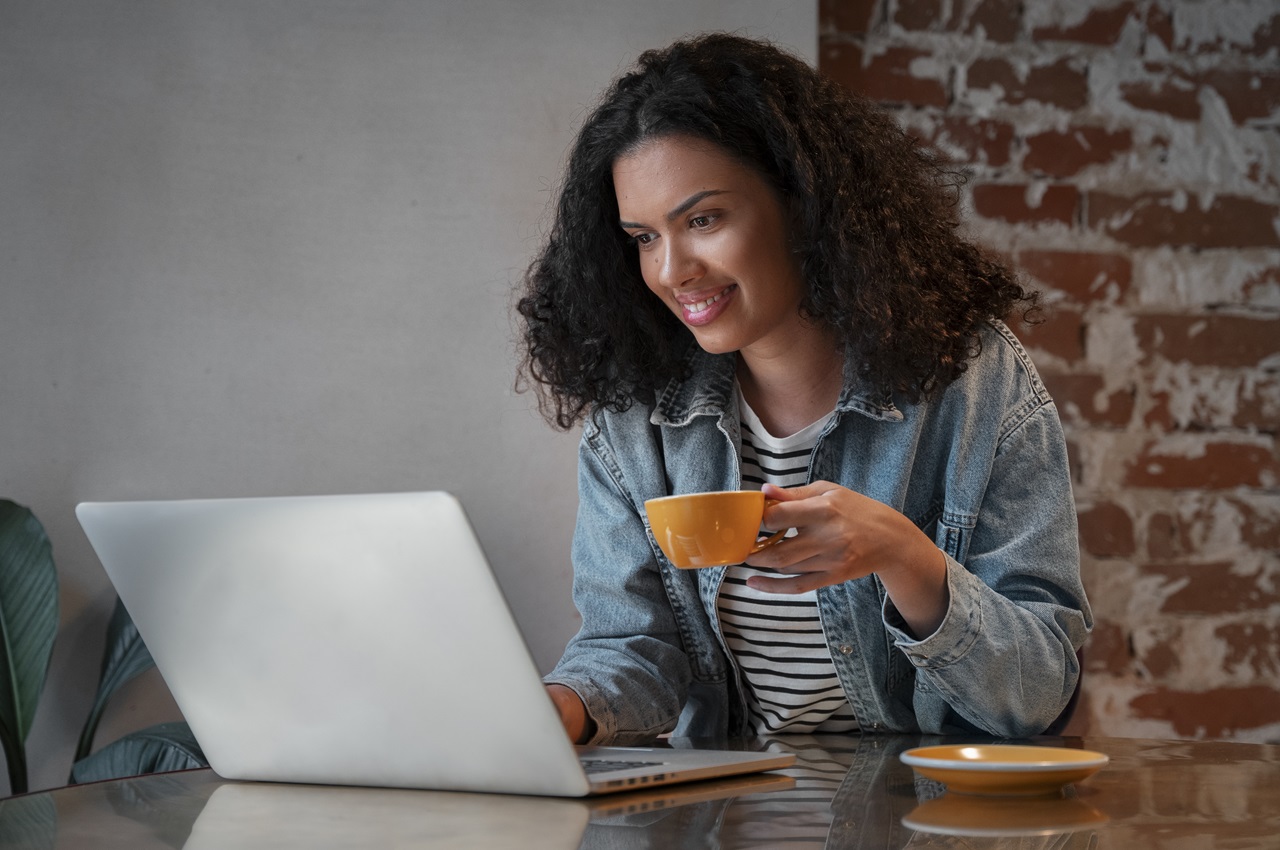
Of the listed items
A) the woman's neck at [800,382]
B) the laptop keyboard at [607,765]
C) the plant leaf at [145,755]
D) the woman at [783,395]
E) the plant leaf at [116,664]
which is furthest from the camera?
the plant leaf at [116,664]

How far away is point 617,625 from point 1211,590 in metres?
1.17

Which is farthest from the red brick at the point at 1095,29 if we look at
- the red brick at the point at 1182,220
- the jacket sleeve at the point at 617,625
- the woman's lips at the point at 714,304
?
the jacket sleeve at the point at 617,625

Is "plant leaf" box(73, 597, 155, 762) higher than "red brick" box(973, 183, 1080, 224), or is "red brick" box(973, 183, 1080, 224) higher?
"red brick" box(973, 183, 1080, 224)

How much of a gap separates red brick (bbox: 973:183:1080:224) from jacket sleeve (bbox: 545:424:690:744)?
89cm

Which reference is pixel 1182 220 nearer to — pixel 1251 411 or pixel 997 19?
pixel 1251 411

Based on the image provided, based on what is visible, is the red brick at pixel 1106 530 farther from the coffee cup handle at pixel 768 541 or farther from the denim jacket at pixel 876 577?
the coffee cup handle at pixel 768 541

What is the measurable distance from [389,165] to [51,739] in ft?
3.14

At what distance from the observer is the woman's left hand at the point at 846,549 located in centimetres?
86

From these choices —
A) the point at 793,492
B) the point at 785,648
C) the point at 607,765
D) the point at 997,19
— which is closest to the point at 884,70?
the point at 997,19

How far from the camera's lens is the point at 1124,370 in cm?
191

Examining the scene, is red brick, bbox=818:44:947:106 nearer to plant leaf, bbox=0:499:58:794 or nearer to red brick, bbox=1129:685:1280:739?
red brick, bbox=1129:685:1280:739

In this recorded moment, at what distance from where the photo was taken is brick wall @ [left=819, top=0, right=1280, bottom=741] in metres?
1.89

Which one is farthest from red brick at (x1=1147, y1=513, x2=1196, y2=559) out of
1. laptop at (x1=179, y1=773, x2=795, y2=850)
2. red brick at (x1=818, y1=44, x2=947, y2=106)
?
laptop at (x1=179, y1=773, x2=795, y2=850)

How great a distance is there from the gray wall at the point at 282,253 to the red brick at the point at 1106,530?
81 cm
